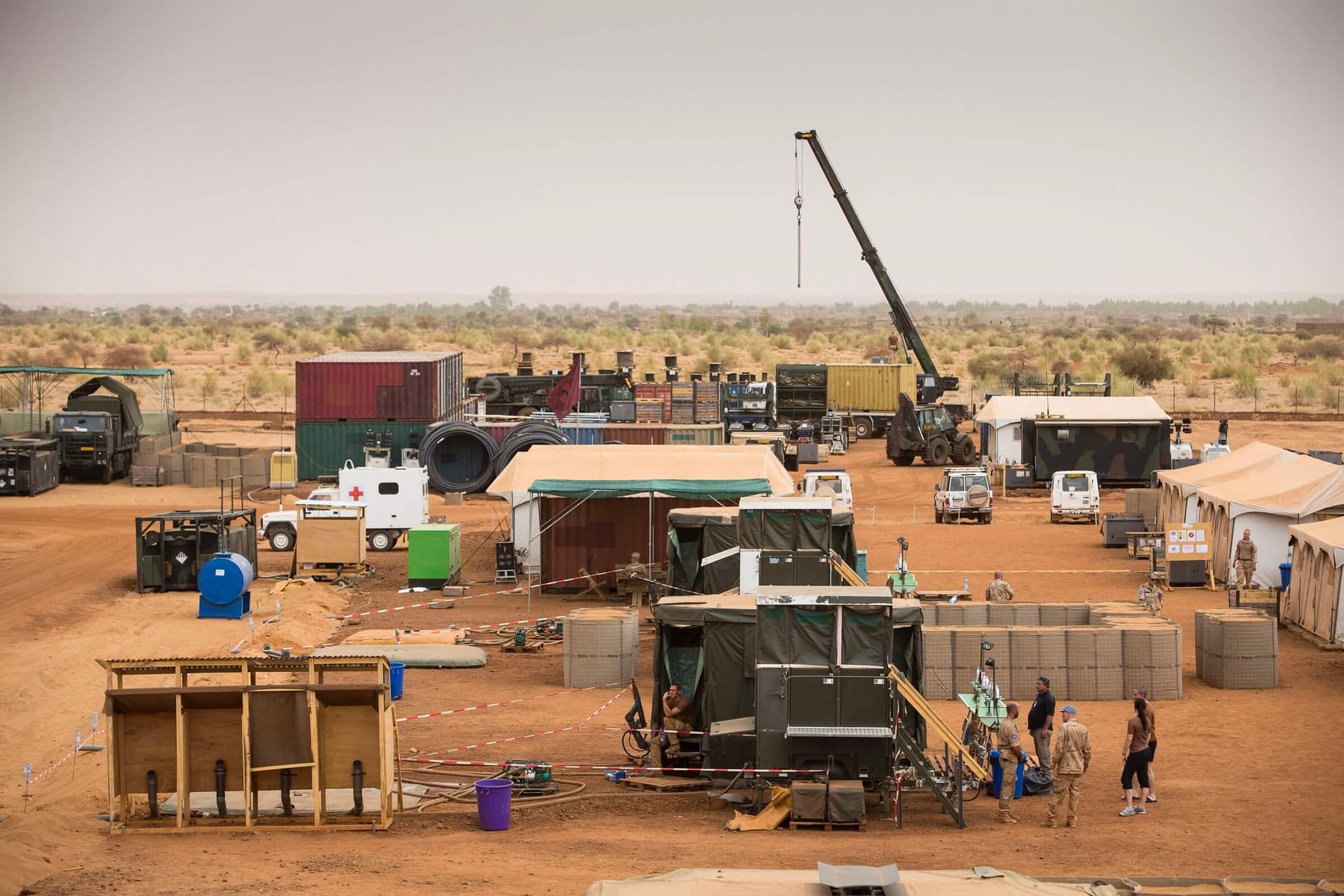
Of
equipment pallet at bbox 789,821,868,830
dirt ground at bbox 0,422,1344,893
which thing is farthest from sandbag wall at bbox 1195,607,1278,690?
equipment pallet at bbox 789,821,868,830

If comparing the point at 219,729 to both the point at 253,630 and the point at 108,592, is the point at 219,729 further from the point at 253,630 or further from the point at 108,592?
the point at 108,592

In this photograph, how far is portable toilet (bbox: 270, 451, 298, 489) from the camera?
1848 inches

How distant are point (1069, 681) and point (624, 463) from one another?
1196cm

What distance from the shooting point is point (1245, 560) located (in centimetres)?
2920

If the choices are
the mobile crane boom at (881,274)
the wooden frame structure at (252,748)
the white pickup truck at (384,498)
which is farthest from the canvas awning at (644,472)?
the mobile crane boom at (881,274)

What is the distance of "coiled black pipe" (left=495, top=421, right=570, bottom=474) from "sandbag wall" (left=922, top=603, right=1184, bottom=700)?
908 inches

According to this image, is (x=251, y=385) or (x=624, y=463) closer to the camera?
(x=624, y=463)

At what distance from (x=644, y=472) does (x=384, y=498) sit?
27.8 feet

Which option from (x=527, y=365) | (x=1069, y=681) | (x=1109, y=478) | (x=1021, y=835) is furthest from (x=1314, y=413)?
(x=1021, y=835)

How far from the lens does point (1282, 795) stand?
17469 millimetres

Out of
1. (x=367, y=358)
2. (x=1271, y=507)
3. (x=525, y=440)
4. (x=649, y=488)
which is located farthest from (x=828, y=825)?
(x=367, y=358)

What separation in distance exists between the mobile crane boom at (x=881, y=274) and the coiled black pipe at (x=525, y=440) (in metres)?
20.3

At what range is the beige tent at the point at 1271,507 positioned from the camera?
95.3 feet

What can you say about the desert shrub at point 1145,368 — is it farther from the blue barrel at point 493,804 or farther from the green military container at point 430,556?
the blue barrel at point 493,804
